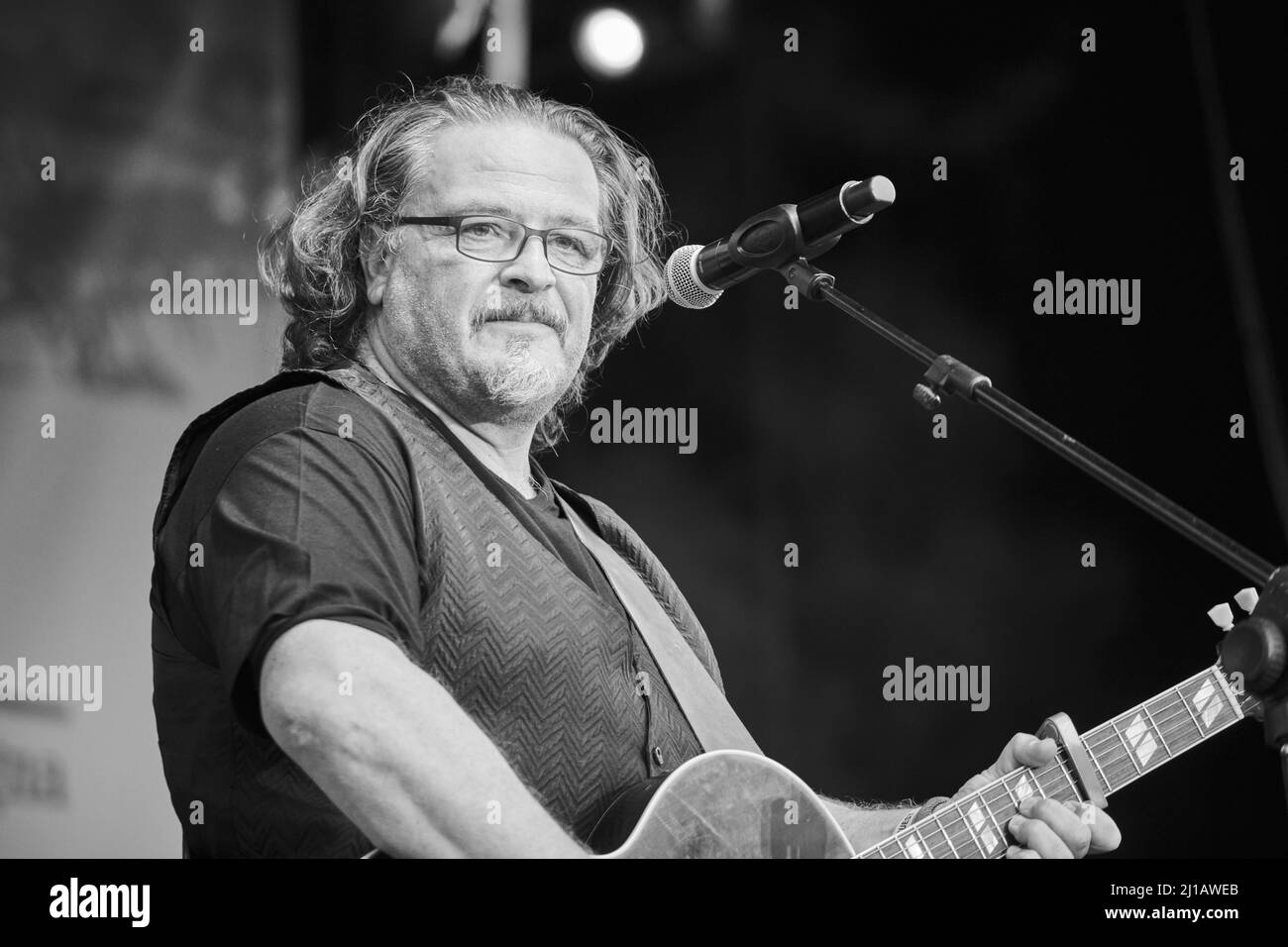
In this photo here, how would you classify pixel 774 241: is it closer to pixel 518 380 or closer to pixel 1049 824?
Result: pixel 518 380

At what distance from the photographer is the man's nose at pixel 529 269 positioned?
2.27 m

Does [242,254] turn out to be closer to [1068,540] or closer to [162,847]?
[162,847]

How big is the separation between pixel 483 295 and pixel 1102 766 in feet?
4.17

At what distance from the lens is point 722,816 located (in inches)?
78.4

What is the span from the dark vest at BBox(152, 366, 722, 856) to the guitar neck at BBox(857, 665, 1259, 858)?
42 centimetres

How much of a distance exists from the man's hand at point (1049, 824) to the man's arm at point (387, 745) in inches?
32.4

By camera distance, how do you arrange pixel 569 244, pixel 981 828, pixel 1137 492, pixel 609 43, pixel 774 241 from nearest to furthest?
1. pixel 1137 492
2. pixel 774 241
3. pixel 981 828
4. pixel 569 244
5. pixel 609 43

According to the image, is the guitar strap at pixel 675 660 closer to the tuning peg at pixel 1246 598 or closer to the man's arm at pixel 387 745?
the man's arm at pixel 387 745

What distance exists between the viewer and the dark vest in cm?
190

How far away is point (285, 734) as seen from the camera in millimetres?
1694

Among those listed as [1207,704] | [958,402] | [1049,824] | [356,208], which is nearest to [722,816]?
[1049,824]

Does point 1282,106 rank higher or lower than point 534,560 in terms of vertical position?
higher
